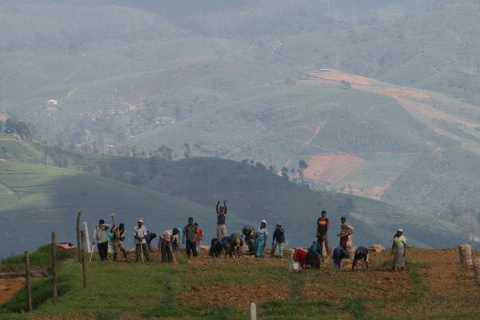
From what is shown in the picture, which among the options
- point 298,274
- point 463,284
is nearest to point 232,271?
point 298,274

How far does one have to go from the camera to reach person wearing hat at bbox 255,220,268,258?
160ft

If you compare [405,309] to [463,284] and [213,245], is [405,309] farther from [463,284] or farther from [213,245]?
[213,245]

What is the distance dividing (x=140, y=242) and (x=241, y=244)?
156 inches

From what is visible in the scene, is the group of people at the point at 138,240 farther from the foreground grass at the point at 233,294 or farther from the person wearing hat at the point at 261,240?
the person wearing hat at the point at 261,240

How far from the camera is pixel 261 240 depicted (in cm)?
4903

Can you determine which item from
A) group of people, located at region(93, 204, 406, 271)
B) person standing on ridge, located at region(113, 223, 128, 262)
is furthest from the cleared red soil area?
person standing on ridge, located at region(113, 223, 128, 262)

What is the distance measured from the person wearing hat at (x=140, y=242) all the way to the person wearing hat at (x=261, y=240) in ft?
12.5

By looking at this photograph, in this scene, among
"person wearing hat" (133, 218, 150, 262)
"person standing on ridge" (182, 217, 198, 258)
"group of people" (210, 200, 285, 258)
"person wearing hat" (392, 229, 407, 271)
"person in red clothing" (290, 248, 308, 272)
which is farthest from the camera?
"group of people" (210, 200, 285, 258)

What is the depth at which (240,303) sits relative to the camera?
40.9 m

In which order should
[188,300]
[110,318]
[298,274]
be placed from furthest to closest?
1. [298,274]
2. [188,300]
3. [110,318]

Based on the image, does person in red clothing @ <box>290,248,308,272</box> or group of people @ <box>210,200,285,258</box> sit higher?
group of people @ <box>210,200,285,258</box>

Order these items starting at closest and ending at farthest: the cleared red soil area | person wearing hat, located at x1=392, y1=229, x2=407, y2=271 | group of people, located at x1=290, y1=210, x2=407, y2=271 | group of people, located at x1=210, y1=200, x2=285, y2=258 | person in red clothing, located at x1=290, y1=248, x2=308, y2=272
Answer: the cleared red soil area → person wearing hat, located at x1=392, y1=229, x2=407, y2=271 → group of people, located at x1=290, y1=210, x2=407, y2=271 → person in red clothing, located at x1=290, y1=248, x2=308, y2=272 → group of people, located at x1=210, y1=200, x2=285, y2=258

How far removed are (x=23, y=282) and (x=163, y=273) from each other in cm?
584

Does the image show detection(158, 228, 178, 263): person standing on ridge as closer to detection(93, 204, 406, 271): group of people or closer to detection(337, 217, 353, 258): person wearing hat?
detection(93, 204, 406, 271): group of people
